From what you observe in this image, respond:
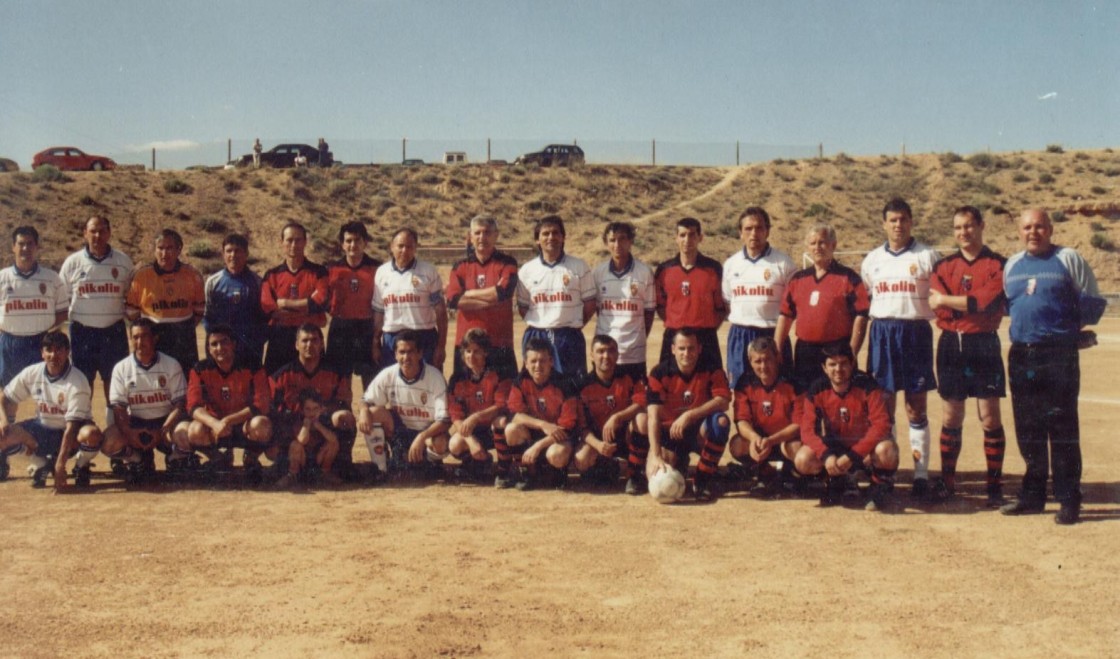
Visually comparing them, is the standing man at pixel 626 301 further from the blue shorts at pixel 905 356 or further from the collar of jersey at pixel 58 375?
the collar of jersey at pixel 58 375

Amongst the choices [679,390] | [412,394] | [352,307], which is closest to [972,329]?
[679,390]

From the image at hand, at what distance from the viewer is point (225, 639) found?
13.8 ft

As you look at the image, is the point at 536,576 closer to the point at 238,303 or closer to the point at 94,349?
the point at 238,303

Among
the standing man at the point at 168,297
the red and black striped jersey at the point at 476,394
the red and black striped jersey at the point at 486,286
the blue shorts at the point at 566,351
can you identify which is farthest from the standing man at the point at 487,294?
the standing man at the point at 168,297

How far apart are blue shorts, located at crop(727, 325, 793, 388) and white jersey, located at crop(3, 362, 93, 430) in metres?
4.76

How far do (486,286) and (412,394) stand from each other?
103 centimetres

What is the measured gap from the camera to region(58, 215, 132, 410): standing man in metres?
7.57

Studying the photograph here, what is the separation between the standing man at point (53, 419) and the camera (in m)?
6.91

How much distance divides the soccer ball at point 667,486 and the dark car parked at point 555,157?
43.6 meters

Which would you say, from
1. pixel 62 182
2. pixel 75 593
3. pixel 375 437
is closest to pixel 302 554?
pixel 75 593

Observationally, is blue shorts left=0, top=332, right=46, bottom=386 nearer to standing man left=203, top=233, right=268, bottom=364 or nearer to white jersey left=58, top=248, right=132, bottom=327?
white jersey left=58, top=248, right=132, bottom=327

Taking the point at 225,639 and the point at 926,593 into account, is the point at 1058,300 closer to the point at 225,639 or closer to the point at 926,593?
the point at 926,593

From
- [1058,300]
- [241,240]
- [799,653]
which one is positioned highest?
[241,240]

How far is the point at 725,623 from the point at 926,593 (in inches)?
43.9
